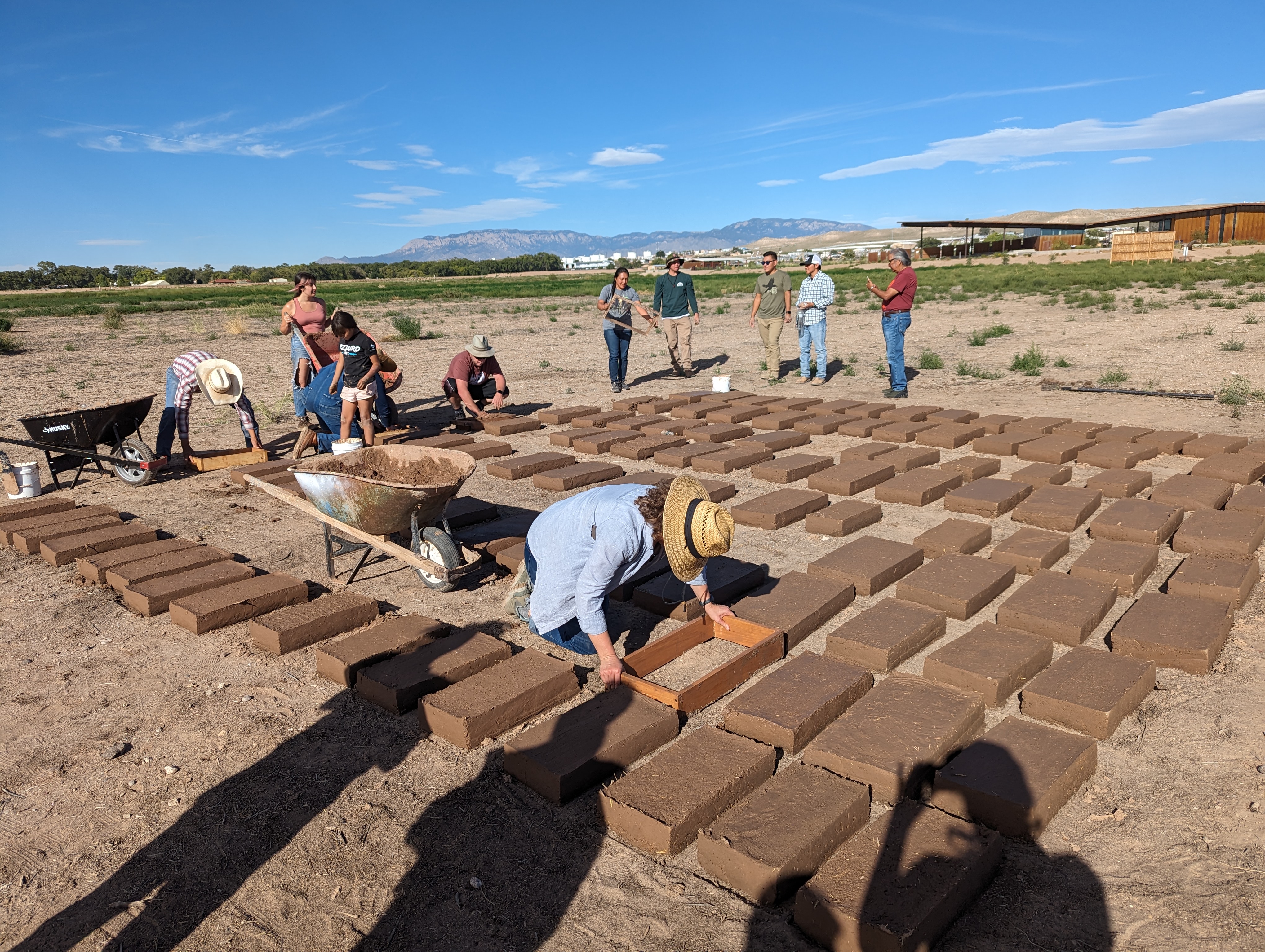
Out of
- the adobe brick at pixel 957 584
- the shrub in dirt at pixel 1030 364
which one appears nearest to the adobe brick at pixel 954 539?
the adobe brick at pixel 957 584

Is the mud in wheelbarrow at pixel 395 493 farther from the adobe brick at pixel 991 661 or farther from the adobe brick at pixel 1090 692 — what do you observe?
the adobe brick at pixel 1090 692

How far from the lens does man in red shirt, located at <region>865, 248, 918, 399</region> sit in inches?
388

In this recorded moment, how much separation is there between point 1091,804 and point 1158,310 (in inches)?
684

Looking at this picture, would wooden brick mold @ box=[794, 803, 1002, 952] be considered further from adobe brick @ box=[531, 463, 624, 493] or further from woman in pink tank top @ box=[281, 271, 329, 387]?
woman in pink tank top @ box=[281, 271, 329, 387]

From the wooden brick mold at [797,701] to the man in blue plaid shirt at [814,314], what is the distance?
291 inches

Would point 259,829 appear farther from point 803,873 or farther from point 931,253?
point 931,253

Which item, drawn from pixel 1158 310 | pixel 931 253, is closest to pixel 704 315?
pixel 1158 310

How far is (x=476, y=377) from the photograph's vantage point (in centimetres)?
982

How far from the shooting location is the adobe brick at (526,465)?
300 inches

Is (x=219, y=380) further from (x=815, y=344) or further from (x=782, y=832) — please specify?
(x=815, y=344)

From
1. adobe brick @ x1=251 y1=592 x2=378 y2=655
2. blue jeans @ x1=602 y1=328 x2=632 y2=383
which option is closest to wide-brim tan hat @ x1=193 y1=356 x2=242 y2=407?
adobe brick @ x1=251 y1=592 x2=378 y2=655

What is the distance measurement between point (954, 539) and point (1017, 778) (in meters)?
2.70

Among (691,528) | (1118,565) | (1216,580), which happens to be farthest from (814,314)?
(691,528)

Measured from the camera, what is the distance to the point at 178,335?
861 inches
